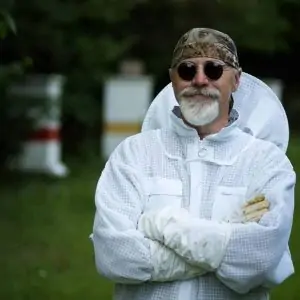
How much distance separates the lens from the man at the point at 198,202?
3.76 m

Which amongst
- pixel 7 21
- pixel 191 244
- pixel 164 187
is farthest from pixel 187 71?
pixel 7 21

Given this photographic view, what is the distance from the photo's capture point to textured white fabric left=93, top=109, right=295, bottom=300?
3.77 meters

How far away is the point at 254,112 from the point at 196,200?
2.05 feet

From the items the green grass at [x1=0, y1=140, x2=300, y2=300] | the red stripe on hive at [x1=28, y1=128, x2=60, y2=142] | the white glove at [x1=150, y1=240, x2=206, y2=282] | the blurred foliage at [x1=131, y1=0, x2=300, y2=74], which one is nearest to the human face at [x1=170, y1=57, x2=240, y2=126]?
the white glove at [x1=150, y1=240, x2=206, y2=282]

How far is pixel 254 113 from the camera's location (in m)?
4.35

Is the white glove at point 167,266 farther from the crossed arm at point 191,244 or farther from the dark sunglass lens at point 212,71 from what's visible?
the dark sunglass lens at point 212,71

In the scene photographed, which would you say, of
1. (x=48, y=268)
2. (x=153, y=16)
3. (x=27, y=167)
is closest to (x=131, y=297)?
(x=48, y=268)

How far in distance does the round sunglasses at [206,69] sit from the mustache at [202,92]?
0.13 ft

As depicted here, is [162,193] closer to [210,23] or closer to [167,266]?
[167,266]

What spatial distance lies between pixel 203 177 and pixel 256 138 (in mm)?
343

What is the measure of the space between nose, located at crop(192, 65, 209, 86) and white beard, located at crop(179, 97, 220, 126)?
0.21 ft

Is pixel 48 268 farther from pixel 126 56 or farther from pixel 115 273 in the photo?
pixel 126 56

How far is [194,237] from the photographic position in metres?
3.74

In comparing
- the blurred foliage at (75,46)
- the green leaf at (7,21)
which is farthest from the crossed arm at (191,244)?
the blurred foliage at (75,46)
